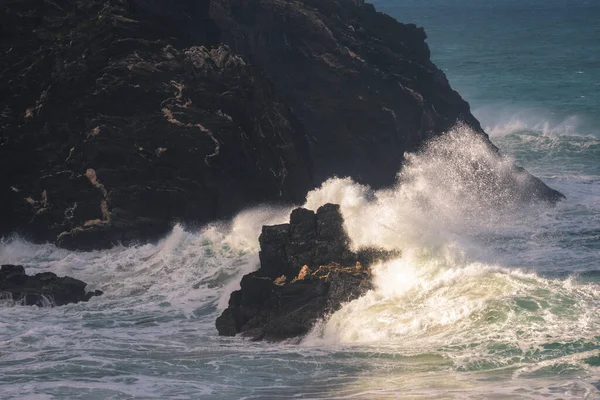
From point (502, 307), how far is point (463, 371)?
5668 mm

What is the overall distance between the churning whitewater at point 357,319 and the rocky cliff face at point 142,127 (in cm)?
155

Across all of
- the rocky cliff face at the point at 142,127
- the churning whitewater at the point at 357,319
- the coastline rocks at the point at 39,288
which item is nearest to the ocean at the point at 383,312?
the churning whitewater at the point at 357,319

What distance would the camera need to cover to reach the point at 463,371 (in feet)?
133

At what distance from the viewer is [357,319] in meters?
45.7

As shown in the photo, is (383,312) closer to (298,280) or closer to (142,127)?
(298,280)

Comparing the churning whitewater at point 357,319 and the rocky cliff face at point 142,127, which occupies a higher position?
the rocky cliff face at point 142,127

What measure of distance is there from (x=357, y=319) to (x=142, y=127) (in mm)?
16292

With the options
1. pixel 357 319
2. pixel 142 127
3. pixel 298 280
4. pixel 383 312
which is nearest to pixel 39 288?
pixel 142 127

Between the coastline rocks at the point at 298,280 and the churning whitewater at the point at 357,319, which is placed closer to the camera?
the churning whitewater at the point at 357,319

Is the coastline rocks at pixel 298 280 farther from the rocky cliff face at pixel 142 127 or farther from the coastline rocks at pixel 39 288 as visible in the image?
the rocky cliff face at pixel 142 127

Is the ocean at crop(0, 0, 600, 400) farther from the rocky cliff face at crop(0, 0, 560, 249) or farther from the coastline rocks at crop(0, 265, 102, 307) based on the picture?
the rocky cliff face at crop(0, 0, 560, 249)

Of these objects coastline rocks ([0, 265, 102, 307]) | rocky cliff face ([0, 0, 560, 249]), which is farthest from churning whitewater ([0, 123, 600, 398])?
rocky cliff face ([0, 0, 560, 249])

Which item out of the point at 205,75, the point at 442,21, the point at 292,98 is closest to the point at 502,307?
the point at 205,75

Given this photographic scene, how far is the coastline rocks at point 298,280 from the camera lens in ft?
149
